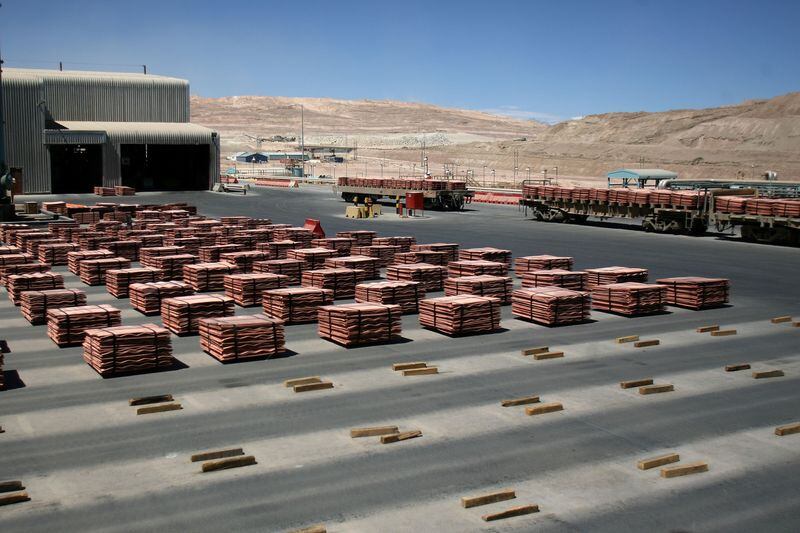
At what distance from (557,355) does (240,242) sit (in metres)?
19.7

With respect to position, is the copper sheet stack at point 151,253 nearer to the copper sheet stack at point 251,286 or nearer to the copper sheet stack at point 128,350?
the copper sheet stack at point 251,286

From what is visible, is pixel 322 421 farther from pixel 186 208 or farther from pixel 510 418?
pixel 186 208

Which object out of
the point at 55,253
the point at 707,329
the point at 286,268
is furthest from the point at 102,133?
the point at 707,329

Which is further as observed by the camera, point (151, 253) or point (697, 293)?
point (151, 253)

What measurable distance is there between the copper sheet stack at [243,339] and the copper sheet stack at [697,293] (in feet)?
39.7

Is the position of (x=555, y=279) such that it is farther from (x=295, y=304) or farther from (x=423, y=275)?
(x=295, y=304)

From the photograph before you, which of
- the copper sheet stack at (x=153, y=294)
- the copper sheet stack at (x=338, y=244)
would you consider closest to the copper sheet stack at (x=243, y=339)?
the copper sheet stack at (x=153, y=294)

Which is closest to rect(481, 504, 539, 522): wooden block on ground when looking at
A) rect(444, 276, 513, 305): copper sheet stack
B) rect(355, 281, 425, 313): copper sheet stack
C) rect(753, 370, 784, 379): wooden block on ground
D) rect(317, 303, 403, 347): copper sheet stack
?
rect(753, 370, 784, 379): wooden block on ground

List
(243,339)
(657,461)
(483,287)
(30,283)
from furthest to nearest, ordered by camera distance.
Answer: (30,283)
(483,287)
(243,339)
(657,461)

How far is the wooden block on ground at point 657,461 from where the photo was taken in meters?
11.5

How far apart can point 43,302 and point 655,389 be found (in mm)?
14472

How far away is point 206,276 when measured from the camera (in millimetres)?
25781

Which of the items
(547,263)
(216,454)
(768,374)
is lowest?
(216,454)

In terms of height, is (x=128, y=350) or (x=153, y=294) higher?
(x=153, y=294)
